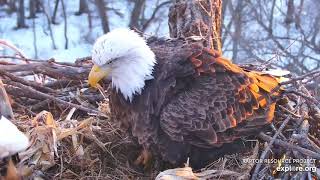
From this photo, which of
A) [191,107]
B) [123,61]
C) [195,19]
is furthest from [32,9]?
[191,107]

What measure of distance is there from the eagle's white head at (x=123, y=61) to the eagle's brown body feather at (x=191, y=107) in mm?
55

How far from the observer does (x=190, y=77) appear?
2637 mm

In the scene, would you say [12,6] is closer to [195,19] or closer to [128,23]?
[128,23]

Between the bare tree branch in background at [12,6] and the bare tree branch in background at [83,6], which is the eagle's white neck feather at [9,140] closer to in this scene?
the bare tree branch in background at [83,6]

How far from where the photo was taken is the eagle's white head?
8.28 ft

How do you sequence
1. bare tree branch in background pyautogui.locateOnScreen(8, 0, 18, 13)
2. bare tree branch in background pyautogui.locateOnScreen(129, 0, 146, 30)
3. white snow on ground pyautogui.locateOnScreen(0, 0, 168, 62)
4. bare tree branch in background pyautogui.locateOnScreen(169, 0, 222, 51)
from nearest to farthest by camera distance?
bare tree branch in background pyautogui.locateOnScreen(169, 0, 222, 51) → bare tree branch in background pyautogui.locateOnScreen(129, 0, 146, 30) → white snow on ground pyautogui.locateOnScreen(0, 0, 168, 62) → bare tree branch in background pyautogui.locateOnScreen(8, 0, 18, 13)

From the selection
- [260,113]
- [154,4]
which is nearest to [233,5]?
[154,4]

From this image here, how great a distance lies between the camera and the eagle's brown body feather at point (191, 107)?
256 cm

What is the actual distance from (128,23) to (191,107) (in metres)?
14.1

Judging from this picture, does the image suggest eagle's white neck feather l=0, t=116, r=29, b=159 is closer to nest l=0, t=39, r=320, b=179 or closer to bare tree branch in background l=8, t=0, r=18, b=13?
nest l=0, t=39, r=320, b=179

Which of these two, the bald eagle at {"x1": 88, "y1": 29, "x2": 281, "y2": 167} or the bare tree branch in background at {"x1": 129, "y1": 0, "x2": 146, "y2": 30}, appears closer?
the bald eagle at {"x1": 88, "y1": 29, "x2": 281, "y2": 167}

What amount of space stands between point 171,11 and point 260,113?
4.20 ft

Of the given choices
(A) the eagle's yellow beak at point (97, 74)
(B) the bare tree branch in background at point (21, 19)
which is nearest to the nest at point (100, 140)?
(A) the eagle's yellow beak at point (97, 74)

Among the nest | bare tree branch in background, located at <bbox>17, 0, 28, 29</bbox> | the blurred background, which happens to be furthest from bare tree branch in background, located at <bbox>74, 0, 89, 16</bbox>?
the nest
